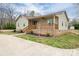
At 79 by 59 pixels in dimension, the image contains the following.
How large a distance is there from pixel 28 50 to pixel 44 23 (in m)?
0.39

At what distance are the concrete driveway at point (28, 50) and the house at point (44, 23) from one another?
0.18m

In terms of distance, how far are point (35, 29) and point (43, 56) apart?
348mm

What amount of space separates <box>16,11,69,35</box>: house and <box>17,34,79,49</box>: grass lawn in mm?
76

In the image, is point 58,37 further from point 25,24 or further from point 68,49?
point 25,24

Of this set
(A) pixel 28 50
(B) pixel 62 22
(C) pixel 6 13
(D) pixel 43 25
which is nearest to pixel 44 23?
(D) pixel 43 25

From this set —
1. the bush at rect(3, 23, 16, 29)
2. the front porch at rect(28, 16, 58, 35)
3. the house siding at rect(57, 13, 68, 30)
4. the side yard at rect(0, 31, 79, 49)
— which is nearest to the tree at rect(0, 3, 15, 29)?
the bush at rect(3, 23, 16, 29)

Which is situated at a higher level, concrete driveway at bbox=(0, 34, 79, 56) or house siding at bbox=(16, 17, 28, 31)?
house siding at bbox=(16, 17, 28, 31)

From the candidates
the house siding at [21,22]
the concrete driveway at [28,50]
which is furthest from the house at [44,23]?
the concrete driveway at [28,50]

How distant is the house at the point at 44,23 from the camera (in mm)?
2424

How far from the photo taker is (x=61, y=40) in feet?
8.02

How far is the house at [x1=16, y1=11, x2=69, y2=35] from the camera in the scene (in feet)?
7.95

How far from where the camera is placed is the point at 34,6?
7.98 ft

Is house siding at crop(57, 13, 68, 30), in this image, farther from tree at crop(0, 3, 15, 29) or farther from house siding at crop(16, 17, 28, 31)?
tree at crop(0, 3, 15, 29)

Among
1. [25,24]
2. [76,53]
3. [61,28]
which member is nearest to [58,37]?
[61,28]
